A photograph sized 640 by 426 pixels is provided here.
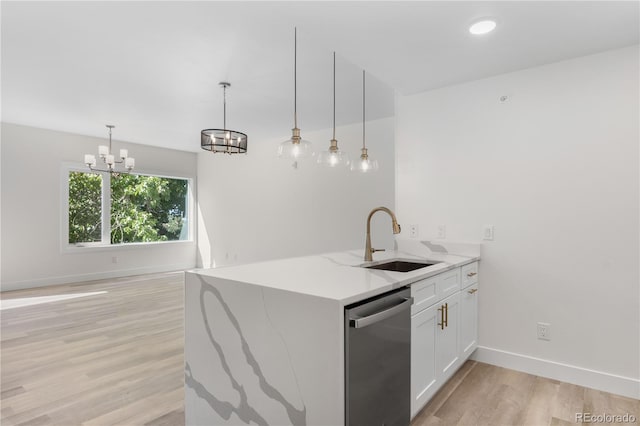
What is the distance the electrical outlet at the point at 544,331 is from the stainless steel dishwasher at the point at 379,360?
150 centimetres

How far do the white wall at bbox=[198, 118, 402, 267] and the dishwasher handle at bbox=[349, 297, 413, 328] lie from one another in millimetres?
3128

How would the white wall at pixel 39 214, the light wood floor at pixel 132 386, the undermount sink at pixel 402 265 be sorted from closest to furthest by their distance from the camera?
the light wood floor at pixel 132 386
the undermount sink at pixel 402 265
the white wall at pixel 39 214

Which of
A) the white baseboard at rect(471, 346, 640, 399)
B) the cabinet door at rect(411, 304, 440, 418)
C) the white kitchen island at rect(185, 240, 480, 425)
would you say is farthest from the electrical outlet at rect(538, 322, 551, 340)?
the white kitchen island at rect(185, 240, 480, 425)

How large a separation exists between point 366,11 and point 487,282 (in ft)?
7.43

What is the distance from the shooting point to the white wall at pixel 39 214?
5.39 meters

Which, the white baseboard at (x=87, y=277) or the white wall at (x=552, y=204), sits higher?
the white wall at (x=552, y=204)

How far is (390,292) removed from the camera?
177 centimetres

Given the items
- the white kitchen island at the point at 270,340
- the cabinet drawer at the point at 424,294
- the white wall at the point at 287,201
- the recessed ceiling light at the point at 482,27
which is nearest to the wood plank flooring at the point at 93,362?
the white kitchen island at the point at 270,340

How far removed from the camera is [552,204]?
270cm

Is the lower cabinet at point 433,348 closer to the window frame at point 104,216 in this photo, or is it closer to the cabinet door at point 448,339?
the cabinet door at point 448,339

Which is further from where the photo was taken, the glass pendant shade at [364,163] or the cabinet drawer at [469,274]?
the glass pendant shade at [364,163]

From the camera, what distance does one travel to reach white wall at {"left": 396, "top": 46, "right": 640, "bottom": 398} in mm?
2449

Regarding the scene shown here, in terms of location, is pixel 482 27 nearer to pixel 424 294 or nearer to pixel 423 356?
pixel 424 294

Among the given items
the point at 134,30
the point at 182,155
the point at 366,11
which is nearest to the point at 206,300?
the point at 366,11
